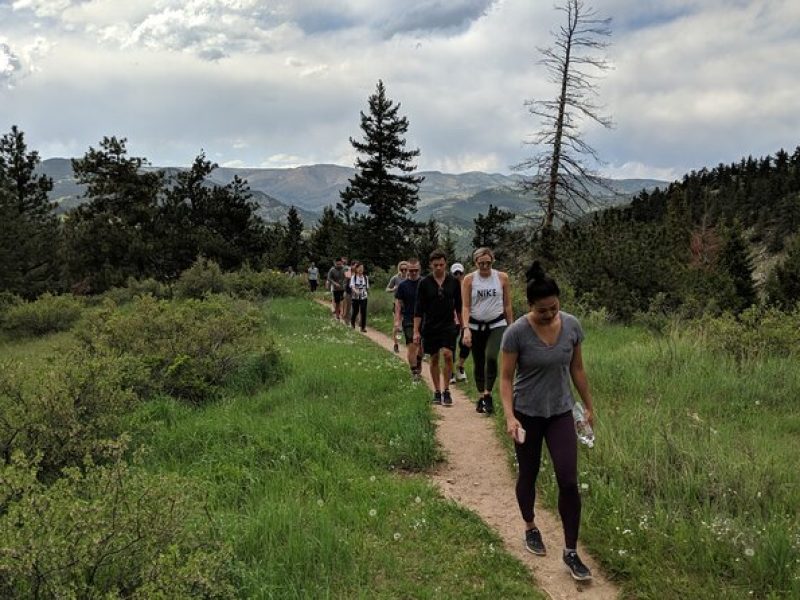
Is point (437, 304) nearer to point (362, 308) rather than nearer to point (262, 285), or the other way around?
point (362, 308)

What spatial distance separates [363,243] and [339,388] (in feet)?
99.2

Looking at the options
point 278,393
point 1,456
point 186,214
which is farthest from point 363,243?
point 1,456

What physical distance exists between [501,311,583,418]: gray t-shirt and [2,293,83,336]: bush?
2236 centimetres

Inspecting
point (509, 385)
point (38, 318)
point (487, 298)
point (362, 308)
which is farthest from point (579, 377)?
point (38, 318)

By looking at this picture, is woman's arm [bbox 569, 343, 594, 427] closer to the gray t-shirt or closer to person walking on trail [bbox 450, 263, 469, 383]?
the gray t-shirt

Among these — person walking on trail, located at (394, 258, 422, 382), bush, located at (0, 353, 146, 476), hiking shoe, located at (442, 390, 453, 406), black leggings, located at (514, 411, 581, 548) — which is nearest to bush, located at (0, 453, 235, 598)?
bush, located at (0, 353, 146, 476)

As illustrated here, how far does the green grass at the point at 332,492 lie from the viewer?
3660 millimetres

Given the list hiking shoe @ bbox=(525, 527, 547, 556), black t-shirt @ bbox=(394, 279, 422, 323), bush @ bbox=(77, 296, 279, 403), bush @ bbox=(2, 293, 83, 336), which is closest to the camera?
hiking shoe @ bbox=(525, 527, 547, 556)

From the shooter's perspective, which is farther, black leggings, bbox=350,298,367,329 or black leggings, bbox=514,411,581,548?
black leggings, bbox=350,298,367,329

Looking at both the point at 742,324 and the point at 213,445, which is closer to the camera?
the point at 213,445

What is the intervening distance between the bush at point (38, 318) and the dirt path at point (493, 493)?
20.0 metres

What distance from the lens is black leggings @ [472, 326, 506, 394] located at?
7.02 metres

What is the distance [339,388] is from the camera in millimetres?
8117

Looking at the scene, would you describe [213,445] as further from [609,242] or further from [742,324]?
[609,242]
